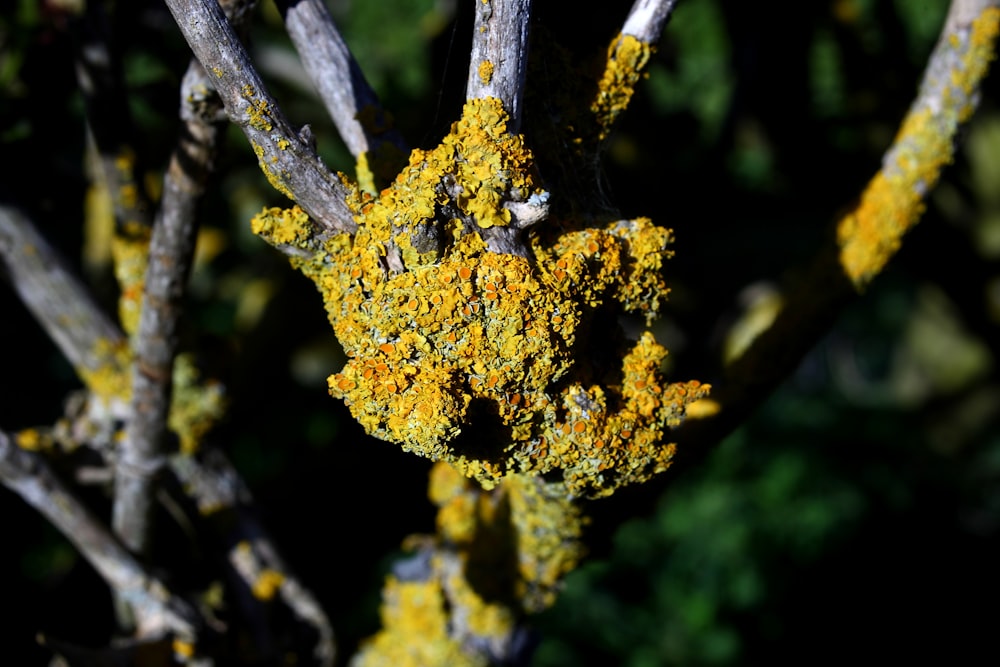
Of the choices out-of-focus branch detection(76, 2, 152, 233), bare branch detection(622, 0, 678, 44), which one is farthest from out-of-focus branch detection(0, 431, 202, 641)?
bare branch detection(622, 0, 678, 44)

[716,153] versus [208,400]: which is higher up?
[716,153]

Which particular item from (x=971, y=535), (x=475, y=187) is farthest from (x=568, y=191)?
(x=971, y=535)

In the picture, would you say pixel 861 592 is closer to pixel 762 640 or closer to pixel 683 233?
pixel 762 640

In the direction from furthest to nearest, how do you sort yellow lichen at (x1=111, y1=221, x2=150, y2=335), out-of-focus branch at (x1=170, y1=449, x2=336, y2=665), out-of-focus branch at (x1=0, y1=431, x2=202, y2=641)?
out-of-focus branch at (x1=170, y1=449, x2=336, y2=665) → yellow lichen at (x1=111, y1=221, x2=150, y2=335) → out-of-focus branch at (x1=0, y1=431, x2=202, y2=641)

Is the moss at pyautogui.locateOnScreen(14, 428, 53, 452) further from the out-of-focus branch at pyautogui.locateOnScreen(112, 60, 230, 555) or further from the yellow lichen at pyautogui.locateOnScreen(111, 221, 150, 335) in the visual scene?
the yellow lichen at pyautogui.locateOnScreen(111, 221, 150, 335)

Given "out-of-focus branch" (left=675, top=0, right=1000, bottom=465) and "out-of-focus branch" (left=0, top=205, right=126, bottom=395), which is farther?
→ "out-of-focus branch" (left=0, top=205, right=126, bottom=395)

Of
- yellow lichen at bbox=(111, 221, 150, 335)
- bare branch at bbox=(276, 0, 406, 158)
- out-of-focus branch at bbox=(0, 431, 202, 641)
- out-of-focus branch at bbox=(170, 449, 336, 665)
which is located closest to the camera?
bare branch at bbox=(276, 0, 406, 158)
